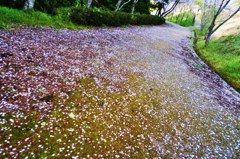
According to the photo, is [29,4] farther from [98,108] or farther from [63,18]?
[98,108]

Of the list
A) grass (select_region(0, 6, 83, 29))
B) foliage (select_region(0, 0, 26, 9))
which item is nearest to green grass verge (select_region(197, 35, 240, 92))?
grass (select_region(0, 6, 83, 29))

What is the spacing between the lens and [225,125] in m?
7.93

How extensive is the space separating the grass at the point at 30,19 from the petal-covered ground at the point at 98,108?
4.13 ft

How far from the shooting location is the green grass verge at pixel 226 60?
48.2 feet

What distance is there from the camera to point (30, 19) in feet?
43.9

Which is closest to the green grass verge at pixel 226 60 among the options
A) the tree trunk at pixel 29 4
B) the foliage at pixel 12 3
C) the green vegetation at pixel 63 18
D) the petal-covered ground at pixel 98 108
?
the petal-covered ground at pixel 98 108

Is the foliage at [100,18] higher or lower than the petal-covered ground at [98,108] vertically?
higher

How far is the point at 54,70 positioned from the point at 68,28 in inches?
349

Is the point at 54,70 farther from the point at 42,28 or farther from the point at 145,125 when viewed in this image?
the point at 42,28

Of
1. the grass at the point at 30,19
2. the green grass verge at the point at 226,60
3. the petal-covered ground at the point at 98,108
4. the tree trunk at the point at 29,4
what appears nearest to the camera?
the petal-covered ground at the point at 98,108

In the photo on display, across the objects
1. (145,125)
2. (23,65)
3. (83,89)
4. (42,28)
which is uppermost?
(42,28)

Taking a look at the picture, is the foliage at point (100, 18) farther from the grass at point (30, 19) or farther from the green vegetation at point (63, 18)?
the grass at point (30, 19)

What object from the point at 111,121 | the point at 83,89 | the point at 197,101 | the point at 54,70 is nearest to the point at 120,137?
the point at 111,121

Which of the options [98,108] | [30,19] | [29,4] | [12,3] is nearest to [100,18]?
[29,4]
